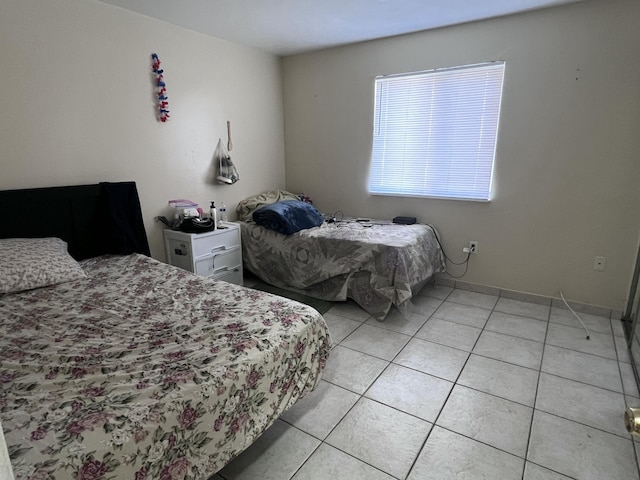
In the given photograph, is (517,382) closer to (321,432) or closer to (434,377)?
(434,377)

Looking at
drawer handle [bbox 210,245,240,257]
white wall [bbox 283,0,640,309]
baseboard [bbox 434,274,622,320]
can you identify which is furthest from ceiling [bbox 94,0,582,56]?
baseboard [bbox 434,274,622,320]

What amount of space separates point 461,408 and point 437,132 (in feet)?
7.89

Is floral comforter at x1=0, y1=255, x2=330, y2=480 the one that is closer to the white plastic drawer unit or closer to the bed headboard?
the bed headboard

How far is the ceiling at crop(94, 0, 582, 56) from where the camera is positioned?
2.55 meters

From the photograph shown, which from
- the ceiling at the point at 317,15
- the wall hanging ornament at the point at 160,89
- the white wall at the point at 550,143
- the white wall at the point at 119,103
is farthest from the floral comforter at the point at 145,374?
the white wall at the point at 550,143

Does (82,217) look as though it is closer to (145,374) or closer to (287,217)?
(287,217)

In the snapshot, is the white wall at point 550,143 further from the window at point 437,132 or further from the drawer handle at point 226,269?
the drawer handle at point 226,269

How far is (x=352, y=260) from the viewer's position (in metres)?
2.93

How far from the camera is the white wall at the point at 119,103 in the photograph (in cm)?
221

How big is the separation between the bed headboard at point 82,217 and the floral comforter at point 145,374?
0.56 meters

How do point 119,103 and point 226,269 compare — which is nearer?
point 119,103

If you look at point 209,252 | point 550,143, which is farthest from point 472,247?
point 209,252

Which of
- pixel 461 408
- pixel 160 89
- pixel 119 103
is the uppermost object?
pixel 160 89

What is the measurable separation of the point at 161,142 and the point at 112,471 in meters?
2.61
